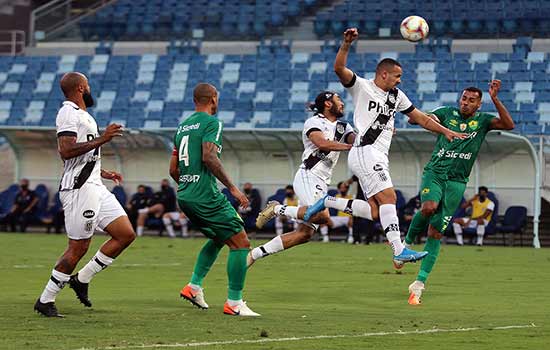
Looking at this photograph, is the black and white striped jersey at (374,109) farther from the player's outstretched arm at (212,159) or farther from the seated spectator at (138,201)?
the seated spectator at (138,201)

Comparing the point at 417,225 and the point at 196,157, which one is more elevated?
the point at 196,157

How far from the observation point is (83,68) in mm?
39156

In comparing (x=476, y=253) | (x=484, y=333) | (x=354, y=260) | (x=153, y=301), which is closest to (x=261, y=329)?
(x=484, y=333)

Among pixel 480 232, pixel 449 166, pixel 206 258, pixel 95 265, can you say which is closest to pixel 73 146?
pixel 95 265

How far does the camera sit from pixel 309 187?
50.1 feet

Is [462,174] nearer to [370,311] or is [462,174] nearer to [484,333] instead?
[370,311]

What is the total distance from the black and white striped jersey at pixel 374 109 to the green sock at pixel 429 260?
1.35 metres

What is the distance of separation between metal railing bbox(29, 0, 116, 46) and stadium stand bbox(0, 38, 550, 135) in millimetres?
2249

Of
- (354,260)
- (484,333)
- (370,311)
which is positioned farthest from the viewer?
(354,260)

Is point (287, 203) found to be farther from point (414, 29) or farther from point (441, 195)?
point (441, 195)

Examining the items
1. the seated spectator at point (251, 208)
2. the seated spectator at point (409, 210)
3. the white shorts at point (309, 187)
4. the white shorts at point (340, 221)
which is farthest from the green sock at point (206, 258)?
the seated spectator at point (251, 208)

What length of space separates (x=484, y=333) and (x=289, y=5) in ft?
105

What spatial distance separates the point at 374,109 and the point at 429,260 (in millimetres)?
1930

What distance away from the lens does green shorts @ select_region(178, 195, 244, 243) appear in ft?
37.5
